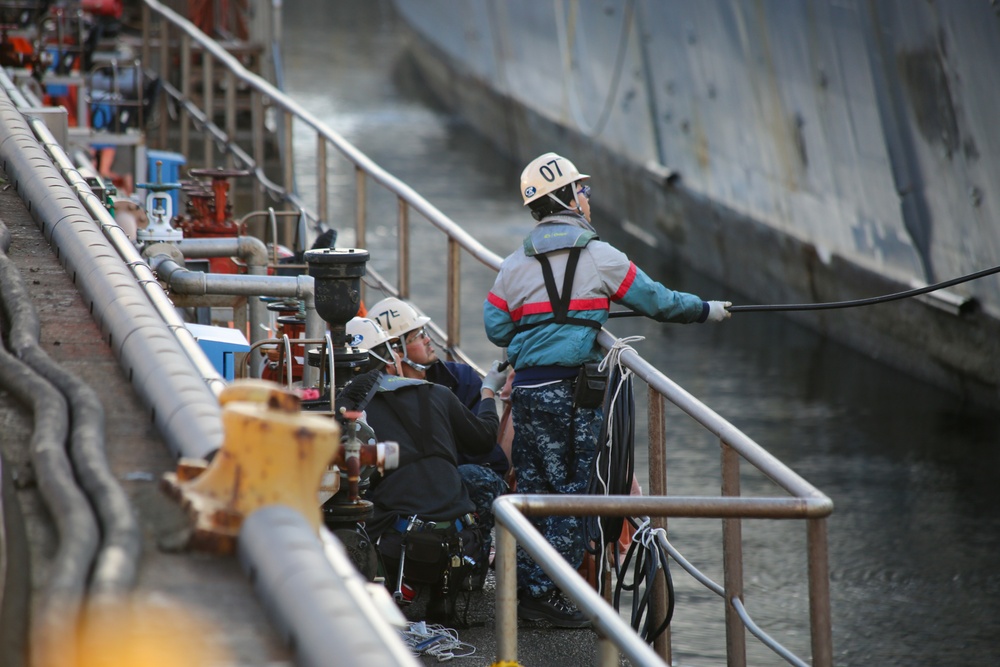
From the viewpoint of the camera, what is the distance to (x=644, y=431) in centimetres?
1178

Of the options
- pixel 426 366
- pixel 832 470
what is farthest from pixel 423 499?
pixel 832 470

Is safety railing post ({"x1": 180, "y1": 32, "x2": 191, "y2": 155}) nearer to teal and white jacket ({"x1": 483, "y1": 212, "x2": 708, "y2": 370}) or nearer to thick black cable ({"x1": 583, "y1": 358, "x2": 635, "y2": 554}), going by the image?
→ teal and white jacket ({"x1": 483, "y1": 212, "x2": 708, "y2": 370})

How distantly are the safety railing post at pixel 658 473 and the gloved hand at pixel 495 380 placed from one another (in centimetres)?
121

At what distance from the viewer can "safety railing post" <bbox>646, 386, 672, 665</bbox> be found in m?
4.71

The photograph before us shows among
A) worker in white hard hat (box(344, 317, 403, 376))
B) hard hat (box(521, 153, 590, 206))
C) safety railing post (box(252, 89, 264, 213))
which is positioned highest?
safety railing post (box(252, 89, 264, 213))

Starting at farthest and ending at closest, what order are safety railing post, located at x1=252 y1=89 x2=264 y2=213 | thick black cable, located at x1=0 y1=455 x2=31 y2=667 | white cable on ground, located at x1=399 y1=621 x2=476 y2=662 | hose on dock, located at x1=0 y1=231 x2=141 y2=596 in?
safety railing post, located at x1=252 y1=89 x2=264 y2=213
white cable on ground, located at x1=399 y1=621 x2=476 y2=662
hose on dock, located at x1=0 y1=231 x2=141 y2=596
thick black cable, located at x1=0 y1=455 x2=31 y2=667

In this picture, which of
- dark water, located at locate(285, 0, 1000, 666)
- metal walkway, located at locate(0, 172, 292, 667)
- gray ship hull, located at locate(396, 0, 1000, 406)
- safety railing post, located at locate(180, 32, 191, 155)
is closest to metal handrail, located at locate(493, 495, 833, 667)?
metal walkway, located at locate(0, 172, 292, 667)

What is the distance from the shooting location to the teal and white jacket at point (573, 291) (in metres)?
5.30

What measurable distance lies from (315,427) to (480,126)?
26.1 meters

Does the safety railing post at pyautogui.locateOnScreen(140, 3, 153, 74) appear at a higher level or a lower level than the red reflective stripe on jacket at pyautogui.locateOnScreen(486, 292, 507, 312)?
higher

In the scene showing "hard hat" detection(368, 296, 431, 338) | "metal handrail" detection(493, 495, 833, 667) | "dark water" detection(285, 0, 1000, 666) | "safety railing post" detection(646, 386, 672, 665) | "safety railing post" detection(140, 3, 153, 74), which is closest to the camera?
"metal handrail" detection(493, 495, 833, 667)

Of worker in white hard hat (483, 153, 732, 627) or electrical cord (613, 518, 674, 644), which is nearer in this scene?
electrical cord (613, 518, 674, 644)

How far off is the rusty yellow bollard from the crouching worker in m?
2.55

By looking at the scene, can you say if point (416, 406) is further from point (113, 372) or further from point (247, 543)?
point (247, 543)
